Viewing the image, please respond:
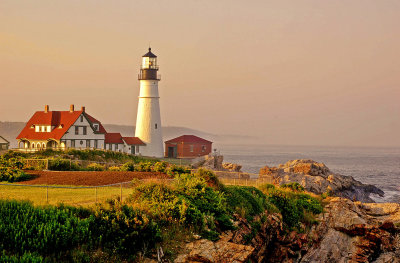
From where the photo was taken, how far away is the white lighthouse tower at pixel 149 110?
213 feet

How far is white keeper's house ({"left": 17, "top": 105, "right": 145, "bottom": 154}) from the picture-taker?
57.4 metres

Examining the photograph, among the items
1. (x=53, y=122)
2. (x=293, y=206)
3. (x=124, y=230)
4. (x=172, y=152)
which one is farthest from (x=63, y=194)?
(x=172, y=152)

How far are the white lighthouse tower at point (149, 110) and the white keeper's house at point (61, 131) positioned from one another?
733 centimetres

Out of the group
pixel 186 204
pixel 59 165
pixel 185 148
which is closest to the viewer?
pixel 186 204

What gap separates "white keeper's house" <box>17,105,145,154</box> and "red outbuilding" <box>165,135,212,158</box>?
1638 centimetres

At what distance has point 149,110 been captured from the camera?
66.1m

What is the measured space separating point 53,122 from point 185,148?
2479cm

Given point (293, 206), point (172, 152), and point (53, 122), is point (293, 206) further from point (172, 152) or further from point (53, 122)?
point (172, 152)

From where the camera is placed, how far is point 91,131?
61062 millimetres

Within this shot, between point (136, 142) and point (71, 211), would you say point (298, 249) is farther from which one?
point (136, 142)

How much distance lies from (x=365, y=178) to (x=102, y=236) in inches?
2754

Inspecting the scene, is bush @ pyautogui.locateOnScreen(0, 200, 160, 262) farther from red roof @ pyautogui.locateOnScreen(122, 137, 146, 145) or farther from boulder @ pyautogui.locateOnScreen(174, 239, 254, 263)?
red roof @ pyautogui.locateOnScreen(122, 137, 146, 145)

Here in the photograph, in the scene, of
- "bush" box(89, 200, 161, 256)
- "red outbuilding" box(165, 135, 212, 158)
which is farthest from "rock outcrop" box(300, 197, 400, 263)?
"red outbuilding" box(165, 135, 212, 158)

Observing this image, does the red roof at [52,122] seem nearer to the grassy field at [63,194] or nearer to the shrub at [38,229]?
the grassy field at [63,194]
